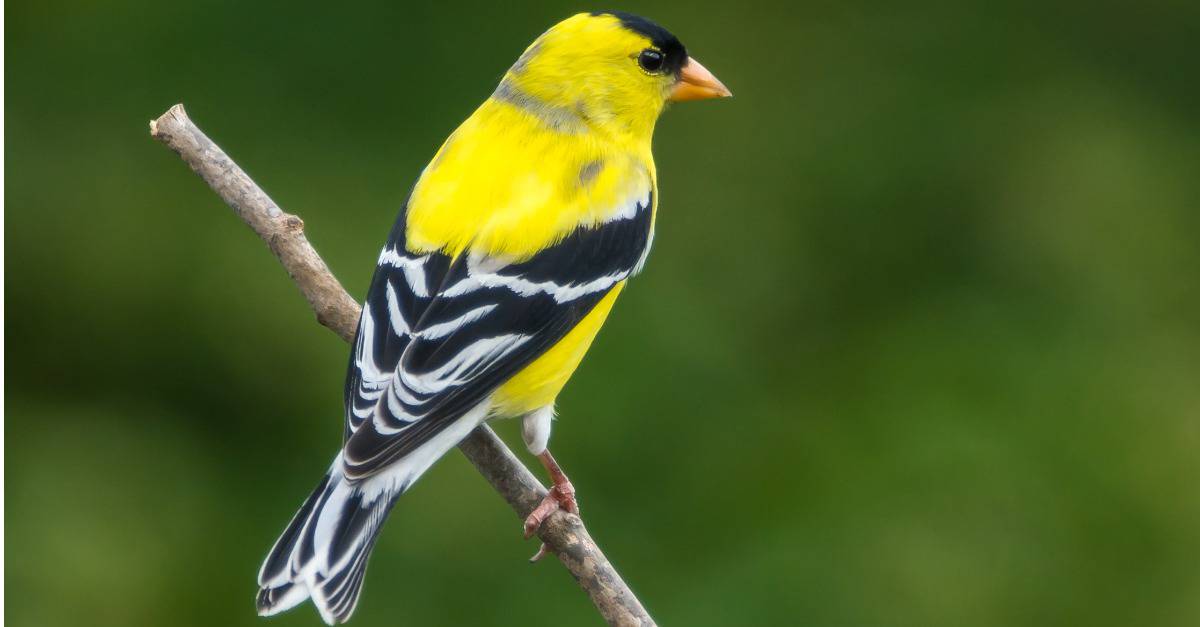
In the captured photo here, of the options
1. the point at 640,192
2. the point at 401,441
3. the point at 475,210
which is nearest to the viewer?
the point at 401,441

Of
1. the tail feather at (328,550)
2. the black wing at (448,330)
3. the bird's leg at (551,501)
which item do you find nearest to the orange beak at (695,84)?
the black wing at (448,330)

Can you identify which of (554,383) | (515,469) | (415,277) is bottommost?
(515,469)

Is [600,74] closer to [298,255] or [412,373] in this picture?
[298,255]

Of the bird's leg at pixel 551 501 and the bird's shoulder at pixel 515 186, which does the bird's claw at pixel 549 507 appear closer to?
the bird's leg at pixel 551 501

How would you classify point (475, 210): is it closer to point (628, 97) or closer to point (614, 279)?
point (614, 279)

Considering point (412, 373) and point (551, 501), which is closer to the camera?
point (412, 373)

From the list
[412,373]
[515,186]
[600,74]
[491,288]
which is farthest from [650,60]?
[412,373]

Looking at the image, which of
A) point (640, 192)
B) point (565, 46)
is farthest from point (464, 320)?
point (565, 46)

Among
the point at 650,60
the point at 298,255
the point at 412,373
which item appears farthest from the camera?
the point at 650,60
